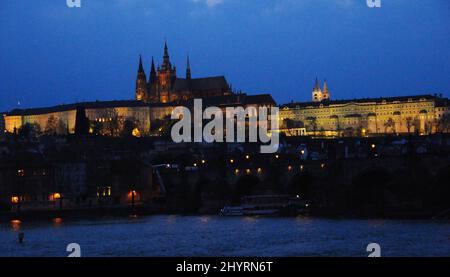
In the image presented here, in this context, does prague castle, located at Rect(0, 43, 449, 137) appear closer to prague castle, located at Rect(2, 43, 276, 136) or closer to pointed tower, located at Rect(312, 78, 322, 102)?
prague castle, located at Rect(2, 43, 276, 136)

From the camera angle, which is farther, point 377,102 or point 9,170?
point 377,102

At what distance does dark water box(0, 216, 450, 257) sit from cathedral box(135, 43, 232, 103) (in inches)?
2777

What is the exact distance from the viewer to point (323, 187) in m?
32.2

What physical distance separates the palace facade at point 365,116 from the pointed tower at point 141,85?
45.7 ft

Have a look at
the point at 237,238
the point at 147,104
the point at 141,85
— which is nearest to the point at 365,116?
the point at 147,104

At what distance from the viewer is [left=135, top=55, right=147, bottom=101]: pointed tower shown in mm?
106250

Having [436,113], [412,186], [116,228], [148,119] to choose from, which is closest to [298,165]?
[412,186]

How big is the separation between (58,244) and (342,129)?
74710mm

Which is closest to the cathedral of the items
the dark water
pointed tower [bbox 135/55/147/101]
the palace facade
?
pointed tower [bbox 135/55/147/101]

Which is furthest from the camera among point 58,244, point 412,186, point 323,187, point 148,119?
point 148,119

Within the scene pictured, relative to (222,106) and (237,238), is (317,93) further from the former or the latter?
(237,238)
